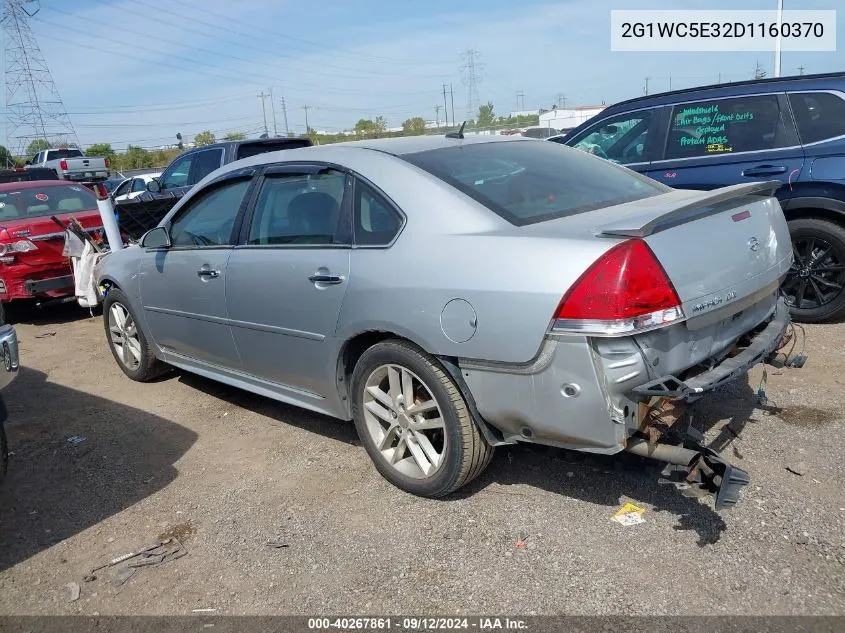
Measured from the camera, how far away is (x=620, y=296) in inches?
101

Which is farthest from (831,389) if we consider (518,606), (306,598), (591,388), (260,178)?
(260,178)

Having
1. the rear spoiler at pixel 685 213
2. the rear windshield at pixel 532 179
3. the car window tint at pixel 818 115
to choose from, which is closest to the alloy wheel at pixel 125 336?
the rear windshield at pixel 532 179

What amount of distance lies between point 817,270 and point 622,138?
2.08 meters

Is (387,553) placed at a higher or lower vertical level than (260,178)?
lower

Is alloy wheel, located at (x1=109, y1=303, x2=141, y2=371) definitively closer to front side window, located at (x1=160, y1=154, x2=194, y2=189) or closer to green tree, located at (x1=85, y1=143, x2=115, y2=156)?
front side window, located at (x1=160, y1=154, x2=194, y2=189)

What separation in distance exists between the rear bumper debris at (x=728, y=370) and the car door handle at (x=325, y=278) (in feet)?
5.05

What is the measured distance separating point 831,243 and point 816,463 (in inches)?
102

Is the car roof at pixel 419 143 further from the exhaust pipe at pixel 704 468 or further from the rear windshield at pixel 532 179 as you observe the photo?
the exhaust pipe at pixel 704 468

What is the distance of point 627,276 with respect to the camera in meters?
2.59

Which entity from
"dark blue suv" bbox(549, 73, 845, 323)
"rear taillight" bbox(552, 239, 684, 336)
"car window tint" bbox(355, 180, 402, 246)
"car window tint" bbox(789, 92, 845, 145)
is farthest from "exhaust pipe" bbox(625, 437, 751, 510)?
"car window tint" bbox(789, 92, 845, 145)

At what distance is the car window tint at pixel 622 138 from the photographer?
6312 mm

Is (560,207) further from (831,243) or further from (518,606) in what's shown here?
(831,243)

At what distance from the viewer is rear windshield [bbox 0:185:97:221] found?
8281 millimetres

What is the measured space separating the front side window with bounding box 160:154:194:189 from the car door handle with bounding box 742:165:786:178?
748 centimetres
